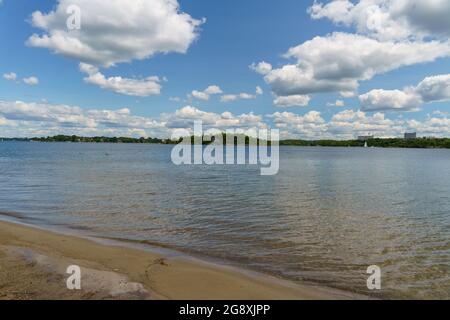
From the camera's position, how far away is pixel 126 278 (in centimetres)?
854

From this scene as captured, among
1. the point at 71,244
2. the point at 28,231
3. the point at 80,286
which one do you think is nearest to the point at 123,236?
the point at 71,244

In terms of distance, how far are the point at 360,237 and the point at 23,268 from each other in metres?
13.0

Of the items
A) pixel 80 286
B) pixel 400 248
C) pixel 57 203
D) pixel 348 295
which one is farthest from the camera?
pixel 57 203

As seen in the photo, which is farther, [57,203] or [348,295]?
[57,203]

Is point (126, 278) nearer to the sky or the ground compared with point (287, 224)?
nearer to the sky

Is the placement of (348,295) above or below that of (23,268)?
below

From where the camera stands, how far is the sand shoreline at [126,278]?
7.52 metres

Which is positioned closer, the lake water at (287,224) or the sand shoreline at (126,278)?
the sand shoreline at (126,278)

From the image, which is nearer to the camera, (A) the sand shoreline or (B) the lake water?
(A) the sand shoreline

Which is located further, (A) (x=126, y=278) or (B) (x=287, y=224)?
(B) (x=287, y=224)

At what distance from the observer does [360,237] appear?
564 inches

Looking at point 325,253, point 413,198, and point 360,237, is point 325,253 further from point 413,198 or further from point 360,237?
point 413,198

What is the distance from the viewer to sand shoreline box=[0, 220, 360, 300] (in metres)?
7.52

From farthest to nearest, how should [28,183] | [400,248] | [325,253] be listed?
[28,183] < [400,248] < [325,253]
